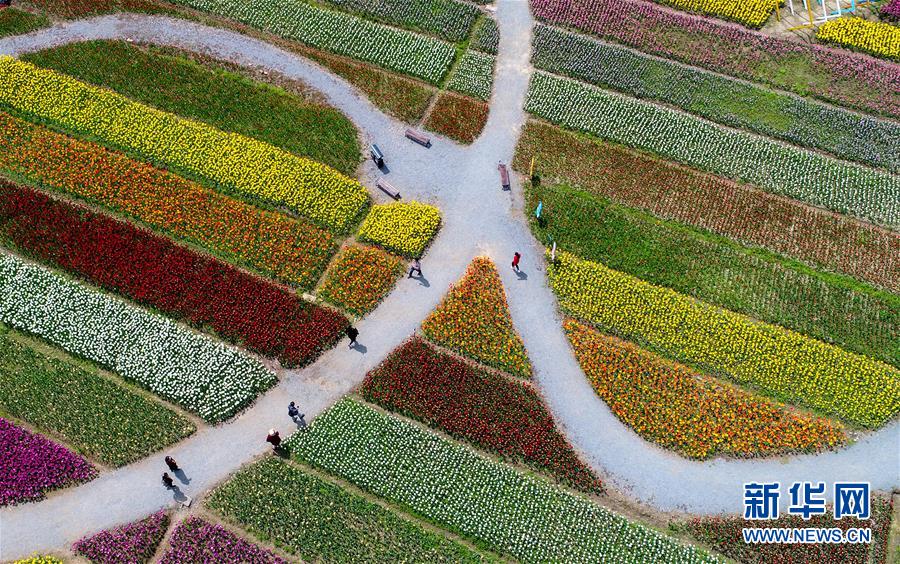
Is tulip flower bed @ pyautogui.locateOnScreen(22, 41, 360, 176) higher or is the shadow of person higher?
tulip flower bed @ pyautogui.locateOnScreen(22, 41, 360, 176)

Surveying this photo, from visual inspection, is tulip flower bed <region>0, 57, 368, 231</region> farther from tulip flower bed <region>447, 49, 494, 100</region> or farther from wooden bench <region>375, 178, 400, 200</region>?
tulip flower bed <region>447, 49, 494, 100</region>

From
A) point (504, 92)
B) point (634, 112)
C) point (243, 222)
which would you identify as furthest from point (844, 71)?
point (243, 222)

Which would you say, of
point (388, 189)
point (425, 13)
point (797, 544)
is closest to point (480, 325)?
point (388, 189)

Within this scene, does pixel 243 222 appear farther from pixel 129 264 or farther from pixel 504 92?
pixel 504 92

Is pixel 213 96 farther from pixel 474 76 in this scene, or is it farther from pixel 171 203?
pixel 474 76

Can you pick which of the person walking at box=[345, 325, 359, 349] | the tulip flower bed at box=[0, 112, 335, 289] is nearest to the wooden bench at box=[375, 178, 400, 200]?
the tulip flower bed at box=[0, 112, 335, 289]

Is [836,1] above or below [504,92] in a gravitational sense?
above

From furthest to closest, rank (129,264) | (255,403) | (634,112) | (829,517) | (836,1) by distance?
(836,1)
(634,112)
(129,264)
(255,403)
(829,517)
